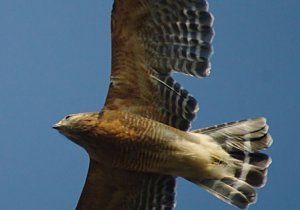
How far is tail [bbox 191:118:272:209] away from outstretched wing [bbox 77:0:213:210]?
30 cm

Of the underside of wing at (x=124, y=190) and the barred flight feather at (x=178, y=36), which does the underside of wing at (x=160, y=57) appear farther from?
the underside of wing at (x=124, y=190)

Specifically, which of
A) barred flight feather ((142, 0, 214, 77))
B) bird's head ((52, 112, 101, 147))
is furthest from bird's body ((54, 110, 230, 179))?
barred flight feather ((142, 0, 214, 77))

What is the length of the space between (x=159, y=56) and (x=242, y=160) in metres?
0.94

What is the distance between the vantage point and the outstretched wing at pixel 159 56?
5.64 meters

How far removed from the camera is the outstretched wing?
222 inches

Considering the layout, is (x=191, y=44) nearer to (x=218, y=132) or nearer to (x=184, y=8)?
(x=184, y=8)

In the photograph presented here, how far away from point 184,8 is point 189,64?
1.31 feet

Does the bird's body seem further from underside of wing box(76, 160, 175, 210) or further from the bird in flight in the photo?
underside of wing box(76, 160, 175, 210)

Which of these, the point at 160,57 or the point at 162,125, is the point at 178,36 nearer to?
the point at 160,57

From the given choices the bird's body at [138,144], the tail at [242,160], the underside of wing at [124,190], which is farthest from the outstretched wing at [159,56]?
the underside of wing at [124,190]

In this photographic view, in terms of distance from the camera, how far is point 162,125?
558 centimetres

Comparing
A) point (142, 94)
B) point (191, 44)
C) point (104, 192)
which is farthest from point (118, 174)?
point (191, 44)

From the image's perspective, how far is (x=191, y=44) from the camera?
5.68 m

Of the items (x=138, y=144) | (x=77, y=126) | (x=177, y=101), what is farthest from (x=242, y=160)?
(x=77, y=126)
